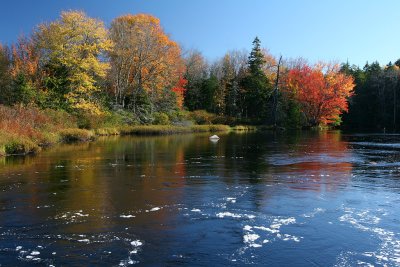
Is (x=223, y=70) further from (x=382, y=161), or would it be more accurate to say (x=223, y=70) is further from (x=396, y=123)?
(x=382, y=161)

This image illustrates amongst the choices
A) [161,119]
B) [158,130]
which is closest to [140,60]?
[161,119]

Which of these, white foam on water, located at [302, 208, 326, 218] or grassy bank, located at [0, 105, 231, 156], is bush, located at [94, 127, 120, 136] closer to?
grassy bank, located at [0, 105, 231, 156]

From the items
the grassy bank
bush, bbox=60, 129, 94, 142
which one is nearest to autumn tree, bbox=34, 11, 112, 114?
the grassy bank

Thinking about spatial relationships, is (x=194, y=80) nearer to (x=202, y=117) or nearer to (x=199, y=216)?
(x=202, y=117)

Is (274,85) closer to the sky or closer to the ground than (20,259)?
closer to the sky

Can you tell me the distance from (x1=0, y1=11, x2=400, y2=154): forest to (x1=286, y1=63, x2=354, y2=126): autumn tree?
153 mm

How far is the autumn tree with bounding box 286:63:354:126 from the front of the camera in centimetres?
6359

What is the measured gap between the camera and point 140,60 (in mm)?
52656

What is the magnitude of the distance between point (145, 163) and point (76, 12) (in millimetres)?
29665

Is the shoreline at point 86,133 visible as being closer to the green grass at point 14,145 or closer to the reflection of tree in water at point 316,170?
the green grass at point 14,145

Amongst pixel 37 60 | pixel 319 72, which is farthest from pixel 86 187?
pixel 319 72

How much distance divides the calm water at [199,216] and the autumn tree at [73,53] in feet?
89.7

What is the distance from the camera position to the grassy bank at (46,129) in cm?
2241

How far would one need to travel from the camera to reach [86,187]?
1257 centimetres
